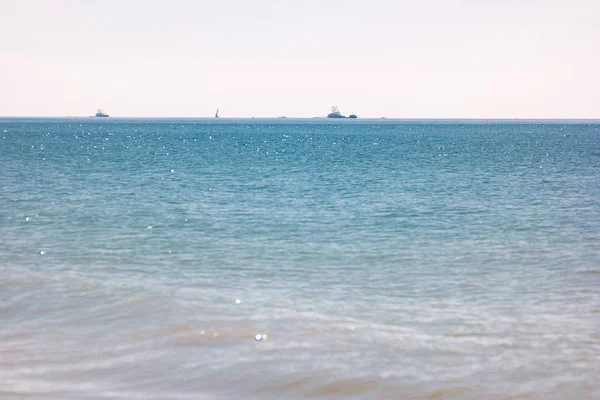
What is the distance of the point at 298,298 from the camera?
14805 mm

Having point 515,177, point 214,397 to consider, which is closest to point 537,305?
point 214,397

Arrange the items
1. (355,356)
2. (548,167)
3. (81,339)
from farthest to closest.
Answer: (548,167)
(81,339)
(355,356)

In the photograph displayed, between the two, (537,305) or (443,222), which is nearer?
(537,305)

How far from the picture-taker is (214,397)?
9.63 m

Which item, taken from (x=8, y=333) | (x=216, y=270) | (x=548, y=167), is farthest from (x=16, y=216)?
(x=548, y=167)

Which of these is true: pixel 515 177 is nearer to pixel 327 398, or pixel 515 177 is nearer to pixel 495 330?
pixel 495 330

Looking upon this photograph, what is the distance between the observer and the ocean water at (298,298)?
34.0 feet

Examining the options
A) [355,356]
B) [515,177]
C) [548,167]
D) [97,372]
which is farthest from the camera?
[548,167]

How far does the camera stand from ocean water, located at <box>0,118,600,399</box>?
10359mm

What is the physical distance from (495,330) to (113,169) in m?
41.6

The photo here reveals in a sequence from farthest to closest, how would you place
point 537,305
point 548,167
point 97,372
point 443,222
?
point 548,167 < point 443,222 < point 537,305 < point 97,372

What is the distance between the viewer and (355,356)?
11227 millimetres

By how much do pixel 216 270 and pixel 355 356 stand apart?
7035 millimetres

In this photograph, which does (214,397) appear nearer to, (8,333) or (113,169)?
(8,333)
